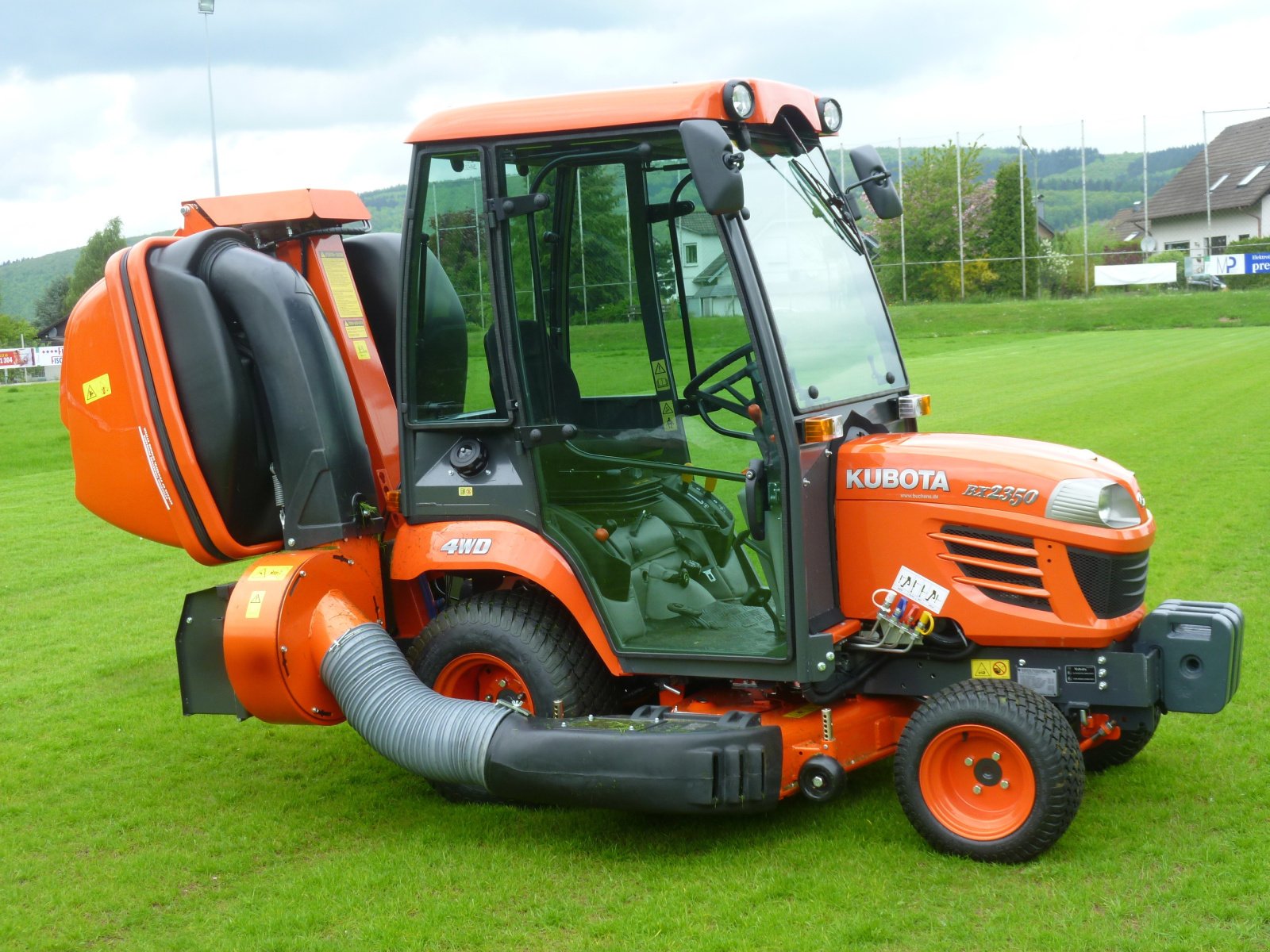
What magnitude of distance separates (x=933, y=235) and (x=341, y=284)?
161ft

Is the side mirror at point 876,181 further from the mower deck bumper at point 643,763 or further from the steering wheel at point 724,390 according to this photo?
the mower deck bumper at point 643,763

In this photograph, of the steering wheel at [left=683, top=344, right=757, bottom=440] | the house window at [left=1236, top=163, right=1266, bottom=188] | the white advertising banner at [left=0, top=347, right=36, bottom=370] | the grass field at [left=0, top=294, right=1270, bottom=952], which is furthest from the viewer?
the house window at [left=1236, top=163, right=1266, bottom=188]

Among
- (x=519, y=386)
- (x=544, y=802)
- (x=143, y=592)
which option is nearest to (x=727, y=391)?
(x=519, y=386)

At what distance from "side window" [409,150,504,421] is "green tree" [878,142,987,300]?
4609 centimetres

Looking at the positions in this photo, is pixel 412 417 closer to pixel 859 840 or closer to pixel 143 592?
pixel 859 840

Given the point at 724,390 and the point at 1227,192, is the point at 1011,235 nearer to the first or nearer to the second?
the point at 1227,192

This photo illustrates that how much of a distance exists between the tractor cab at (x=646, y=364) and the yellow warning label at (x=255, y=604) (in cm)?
76

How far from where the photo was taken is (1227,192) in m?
61.3

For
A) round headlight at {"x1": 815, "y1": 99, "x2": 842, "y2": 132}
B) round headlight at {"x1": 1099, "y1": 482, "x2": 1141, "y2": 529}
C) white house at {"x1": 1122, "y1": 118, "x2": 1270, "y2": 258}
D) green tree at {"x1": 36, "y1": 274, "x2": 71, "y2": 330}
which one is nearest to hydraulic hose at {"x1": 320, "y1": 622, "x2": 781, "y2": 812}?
round headlight at {"x1": 1099, "y1": 482, "x2": 1141, "y2": 529}

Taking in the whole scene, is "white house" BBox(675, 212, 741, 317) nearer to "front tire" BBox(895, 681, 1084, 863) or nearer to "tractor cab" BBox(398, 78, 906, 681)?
"tractor cab" BBox(398, 78, 906, 681)

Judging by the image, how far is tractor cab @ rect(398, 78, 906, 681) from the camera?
209 inches

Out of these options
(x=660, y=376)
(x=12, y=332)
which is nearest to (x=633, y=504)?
(x=660, y=376)

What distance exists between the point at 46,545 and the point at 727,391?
382 inches

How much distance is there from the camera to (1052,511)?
5.10m
